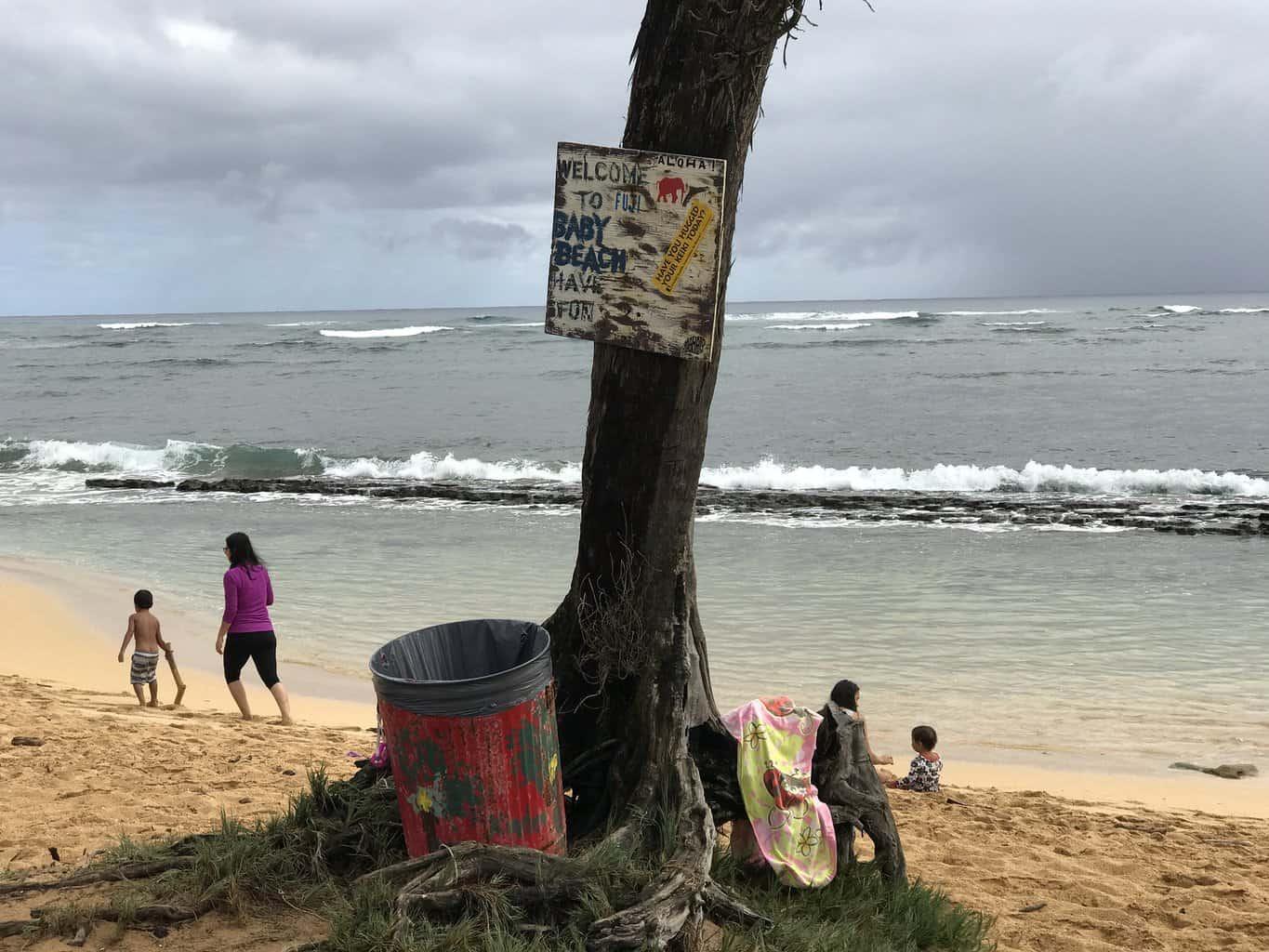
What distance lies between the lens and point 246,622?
7336 mm

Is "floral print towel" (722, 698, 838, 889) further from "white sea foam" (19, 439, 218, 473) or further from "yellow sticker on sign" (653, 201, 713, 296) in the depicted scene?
"white sea foam" (19, 439, 218, 473)

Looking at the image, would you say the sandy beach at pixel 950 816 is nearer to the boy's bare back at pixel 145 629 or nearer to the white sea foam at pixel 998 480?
the boy's bare back at pixel 145 629

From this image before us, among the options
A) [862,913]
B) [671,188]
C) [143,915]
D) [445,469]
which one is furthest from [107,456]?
[862,913]

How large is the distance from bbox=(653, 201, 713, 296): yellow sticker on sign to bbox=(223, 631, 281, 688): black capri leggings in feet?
17.4

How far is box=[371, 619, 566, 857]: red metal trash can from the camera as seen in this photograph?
10.1 ft

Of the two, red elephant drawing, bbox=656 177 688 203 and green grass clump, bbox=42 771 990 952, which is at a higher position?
red elephant drawing, bbox=656 177 688 203

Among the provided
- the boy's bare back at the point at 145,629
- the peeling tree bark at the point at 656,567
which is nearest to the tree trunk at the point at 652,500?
Result: the peeling tree bark at the point at 656,567

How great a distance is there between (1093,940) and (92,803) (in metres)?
4.72

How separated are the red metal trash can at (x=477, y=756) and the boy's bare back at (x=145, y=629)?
5.33 m

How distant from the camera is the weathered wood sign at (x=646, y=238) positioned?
3.32 m

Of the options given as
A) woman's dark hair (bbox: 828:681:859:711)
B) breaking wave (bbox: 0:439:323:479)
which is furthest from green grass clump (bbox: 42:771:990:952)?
breaking wave (bbox: 0:439:323:479)

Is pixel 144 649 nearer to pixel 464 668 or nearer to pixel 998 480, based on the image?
pixel 464 668

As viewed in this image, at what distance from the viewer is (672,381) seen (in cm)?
352

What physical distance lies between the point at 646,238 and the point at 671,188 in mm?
186
